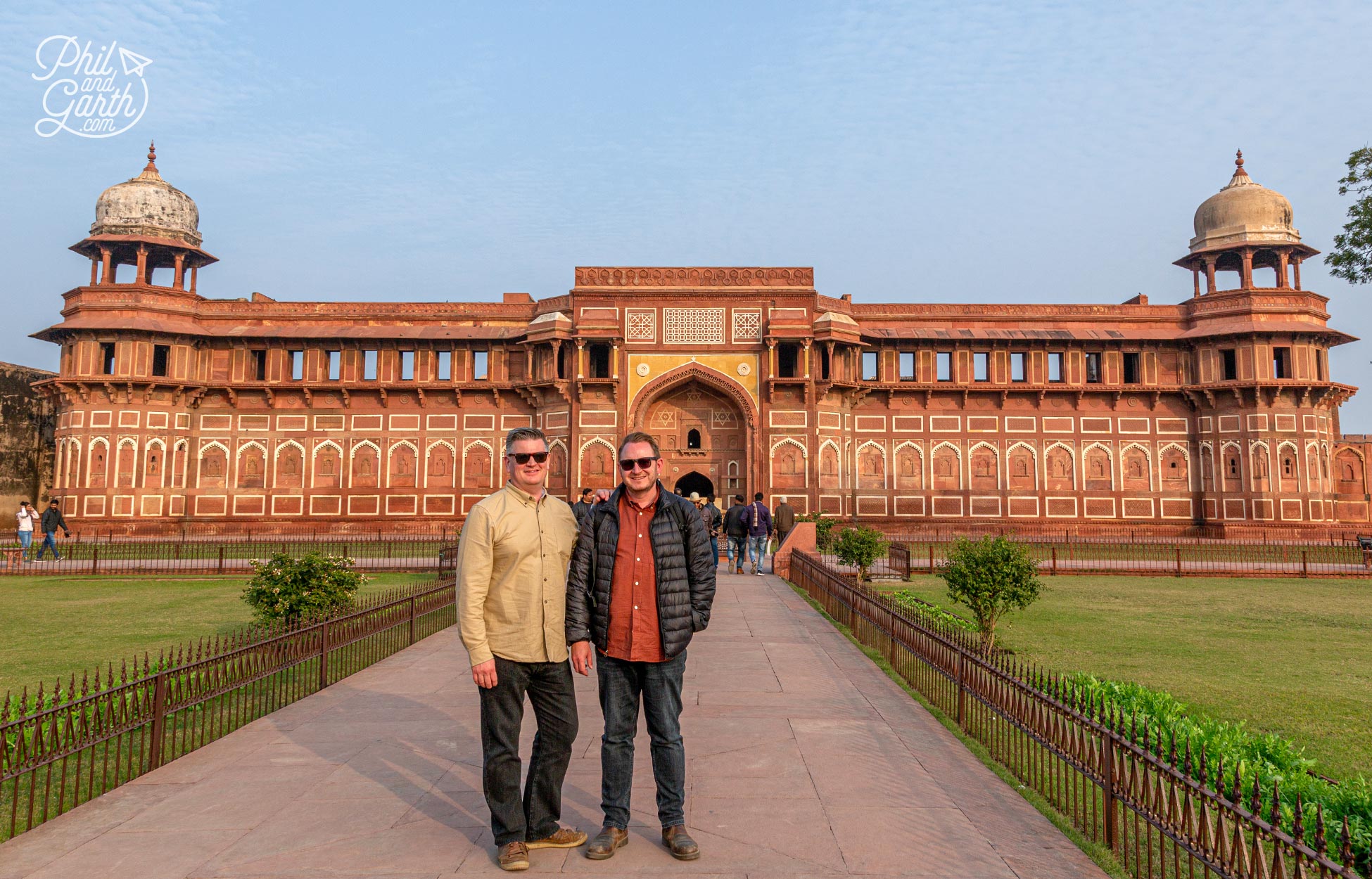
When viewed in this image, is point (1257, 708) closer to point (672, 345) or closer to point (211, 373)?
point (672, 345)

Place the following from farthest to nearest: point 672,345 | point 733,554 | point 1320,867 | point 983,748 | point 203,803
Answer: point 672,345
point 733,554
point 983,748
point 203,803
point 1320,867

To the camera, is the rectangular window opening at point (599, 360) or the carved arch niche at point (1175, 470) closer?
the rectangular window opening at point (599, 360)

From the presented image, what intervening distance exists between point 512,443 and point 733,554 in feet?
43.2

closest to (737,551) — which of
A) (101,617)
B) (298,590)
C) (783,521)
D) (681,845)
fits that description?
(783,521)

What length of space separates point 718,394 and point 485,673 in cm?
2409

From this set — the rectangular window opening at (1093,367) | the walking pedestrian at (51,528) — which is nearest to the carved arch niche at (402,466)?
the walking pedestrian at (51,528)

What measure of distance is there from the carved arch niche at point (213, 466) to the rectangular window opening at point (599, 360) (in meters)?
13.1

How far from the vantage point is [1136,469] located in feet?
91.8

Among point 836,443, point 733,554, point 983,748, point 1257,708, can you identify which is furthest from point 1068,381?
point 983,748

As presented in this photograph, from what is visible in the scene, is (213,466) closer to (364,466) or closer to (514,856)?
(364,466)

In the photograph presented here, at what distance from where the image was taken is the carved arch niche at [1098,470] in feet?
91.5

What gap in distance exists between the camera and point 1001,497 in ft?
91.2

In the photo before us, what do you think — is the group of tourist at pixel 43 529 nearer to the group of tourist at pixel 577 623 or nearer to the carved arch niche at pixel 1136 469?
the group of tourist at pixel 577 623

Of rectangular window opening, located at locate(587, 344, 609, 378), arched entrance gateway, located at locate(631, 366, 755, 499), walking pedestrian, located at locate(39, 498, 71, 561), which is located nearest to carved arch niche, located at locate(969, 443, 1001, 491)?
arched entrance gateway, located at locate(631, 366, 755, 499)
